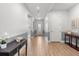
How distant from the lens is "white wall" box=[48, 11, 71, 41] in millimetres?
8500

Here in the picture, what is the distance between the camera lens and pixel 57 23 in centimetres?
858

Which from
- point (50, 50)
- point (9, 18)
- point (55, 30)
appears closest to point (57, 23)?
point (55, 30)

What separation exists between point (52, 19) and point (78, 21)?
9.00ft

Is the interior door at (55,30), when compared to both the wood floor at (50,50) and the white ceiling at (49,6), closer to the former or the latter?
the white ceiling at (49,6)

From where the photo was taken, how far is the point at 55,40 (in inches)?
341

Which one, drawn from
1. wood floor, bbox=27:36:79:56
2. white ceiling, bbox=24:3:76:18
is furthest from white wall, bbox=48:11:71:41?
wood floor, bbox=27:36:79:56

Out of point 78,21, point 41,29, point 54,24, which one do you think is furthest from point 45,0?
point 41,29

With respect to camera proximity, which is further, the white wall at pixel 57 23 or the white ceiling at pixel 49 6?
the white wall at pixel 57 23

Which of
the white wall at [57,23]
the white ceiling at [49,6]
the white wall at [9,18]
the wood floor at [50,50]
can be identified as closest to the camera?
the white wall at [9,18]

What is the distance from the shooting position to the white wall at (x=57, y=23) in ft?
27.9

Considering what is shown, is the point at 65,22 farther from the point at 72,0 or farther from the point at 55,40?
the point at 72,0

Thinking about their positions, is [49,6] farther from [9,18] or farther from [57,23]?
[9,18]

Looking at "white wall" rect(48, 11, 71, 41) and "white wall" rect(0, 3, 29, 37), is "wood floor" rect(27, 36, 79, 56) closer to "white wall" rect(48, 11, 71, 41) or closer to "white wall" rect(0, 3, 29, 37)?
"white wall" rect(0, 3, 29, 37)

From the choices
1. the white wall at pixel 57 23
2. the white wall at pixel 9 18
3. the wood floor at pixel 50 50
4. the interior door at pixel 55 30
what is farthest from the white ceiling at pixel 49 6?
the wood floor at pixel 50 50
